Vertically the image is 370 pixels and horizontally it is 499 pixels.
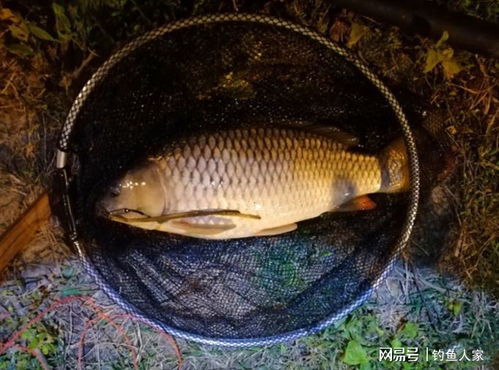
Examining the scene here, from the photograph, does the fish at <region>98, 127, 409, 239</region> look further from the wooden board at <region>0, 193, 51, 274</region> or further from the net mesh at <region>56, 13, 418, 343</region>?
the wooden board at <region>0, 193, 51, 274</region>

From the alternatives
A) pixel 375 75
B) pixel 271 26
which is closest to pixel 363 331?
pixel 375 75

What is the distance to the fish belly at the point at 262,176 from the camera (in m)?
1.61

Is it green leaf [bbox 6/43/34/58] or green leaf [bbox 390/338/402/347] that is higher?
green leaf [bbox 6/43/34/58]

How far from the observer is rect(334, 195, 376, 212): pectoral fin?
70.4 inches

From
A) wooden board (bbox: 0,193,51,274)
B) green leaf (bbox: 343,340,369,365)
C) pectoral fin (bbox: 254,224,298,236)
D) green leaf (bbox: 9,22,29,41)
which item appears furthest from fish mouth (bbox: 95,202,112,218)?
green leaf (bbox: 343,340,369,365)

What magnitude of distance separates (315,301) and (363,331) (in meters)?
0.33

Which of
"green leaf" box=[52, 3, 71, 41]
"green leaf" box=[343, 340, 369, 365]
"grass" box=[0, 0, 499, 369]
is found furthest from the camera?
"green leaf" box=[343, 340, 369, 365]

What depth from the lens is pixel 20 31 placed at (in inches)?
65.7

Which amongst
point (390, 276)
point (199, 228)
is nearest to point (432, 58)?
point (390, 276)

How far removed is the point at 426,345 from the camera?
2084 mm

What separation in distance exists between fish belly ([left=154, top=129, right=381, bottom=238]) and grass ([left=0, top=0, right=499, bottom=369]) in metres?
0.41

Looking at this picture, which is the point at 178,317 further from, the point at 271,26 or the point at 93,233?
the point at 271,26

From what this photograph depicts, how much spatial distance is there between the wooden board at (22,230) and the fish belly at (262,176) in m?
0.49

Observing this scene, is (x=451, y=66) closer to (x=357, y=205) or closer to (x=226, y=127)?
(x=357, y=205)
